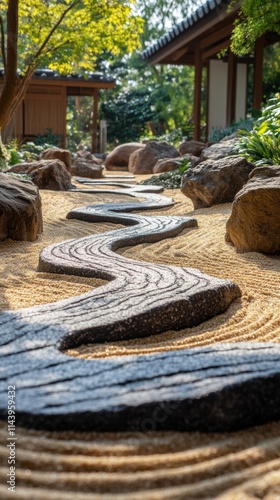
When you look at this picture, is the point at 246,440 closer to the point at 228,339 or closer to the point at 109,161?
the point at 228,339

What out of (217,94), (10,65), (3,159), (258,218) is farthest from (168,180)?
(258,218)

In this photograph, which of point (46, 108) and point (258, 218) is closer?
point (258, 218)

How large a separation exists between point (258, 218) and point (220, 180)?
8.91 ft

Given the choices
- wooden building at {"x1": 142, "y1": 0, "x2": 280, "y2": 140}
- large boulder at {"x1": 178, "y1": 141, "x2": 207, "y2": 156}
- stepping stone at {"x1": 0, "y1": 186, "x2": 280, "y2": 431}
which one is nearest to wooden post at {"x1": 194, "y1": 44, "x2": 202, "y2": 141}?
wooden building at {"x1": 142, "y1": 0, "x2": 280, "y2": 140}

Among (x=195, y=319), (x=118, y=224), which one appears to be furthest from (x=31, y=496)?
(x=118, y=224)

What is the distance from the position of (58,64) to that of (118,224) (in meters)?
6.93

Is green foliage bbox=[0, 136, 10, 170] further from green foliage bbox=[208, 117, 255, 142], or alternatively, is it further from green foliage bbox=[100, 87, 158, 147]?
green foliage bbox=[100, 87, 158, 147]

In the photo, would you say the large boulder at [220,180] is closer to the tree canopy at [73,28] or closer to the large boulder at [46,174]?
the large boulder at [46,174]

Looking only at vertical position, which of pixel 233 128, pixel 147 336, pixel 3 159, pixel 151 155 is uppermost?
pixel 233 128

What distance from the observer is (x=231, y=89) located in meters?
15.0

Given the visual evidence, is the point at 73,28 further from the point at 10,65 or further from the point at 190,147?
the point at 190,147

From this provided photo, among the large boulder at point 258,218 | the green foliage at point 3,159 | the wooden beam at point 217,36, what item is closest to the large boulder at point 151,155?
the wooden beam at point 217,36

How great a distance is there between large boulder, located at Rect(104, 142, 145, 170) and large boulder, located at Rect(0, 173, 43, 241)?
1224 cm

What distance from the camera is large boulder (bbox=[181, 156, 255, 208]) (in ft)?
24.6
